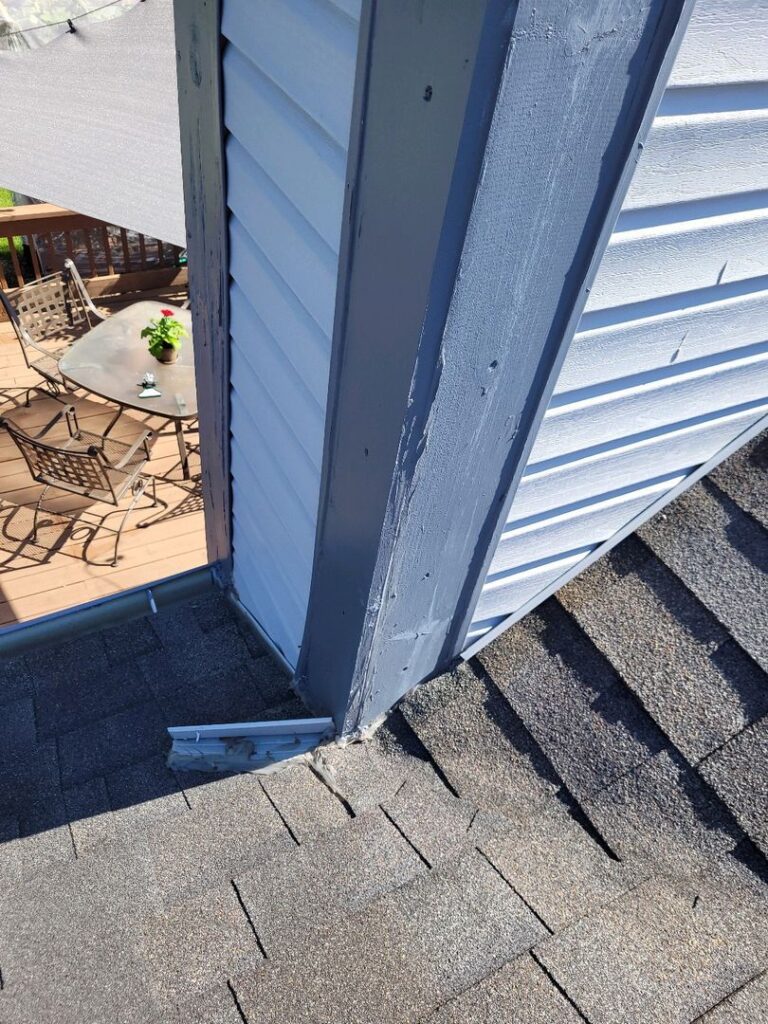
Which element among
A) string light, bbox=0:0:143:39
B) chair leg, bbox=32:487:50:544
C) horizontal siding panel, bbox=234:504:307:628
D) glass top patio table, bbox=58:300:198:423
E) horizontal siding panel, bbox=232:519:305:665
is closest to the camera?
horizontal siding panel, bbox=234:504:307:628

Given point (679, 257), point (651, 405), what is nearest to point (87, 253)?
point (651, 405)

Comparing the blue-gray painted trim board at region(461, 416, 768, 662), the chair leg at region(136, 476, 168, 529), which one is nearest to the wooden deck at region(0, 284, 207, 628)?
the chair leg at region(136, 476, 168, 529)

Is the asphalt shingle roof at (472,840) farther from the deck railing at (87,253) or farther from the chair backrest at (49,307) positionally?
the deck railing at (87,253)

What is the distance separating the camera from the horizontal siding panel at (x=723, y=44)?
0.97 m

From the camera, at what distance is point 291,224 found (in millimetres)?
1427

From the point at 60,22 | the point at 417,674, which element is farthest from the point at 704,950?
the point at 60,22

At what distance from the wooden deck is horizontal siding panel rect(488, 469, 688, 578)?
2767mm

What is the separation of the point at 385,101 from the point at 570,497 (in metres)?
0.97

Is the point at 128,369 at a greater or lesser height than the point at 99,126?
lesser

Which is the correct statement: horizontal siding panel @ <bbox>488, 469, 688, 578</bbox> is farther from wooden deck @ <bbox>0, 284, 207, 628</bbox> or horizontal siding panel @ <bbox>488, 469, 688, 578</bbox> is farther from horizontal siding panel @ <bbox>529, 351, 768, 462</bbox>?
wooden deck @ <bbox>0, 284, 207, 628</bbox>

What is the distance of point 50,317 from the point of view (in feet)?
17.6

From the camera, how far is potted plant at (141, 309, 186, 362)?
14.7 feet

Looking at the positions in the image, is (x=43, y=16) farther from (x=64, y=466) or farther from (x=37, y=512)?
(x=37, y=512)

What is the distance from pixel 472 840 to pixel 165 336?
12.0 ft
